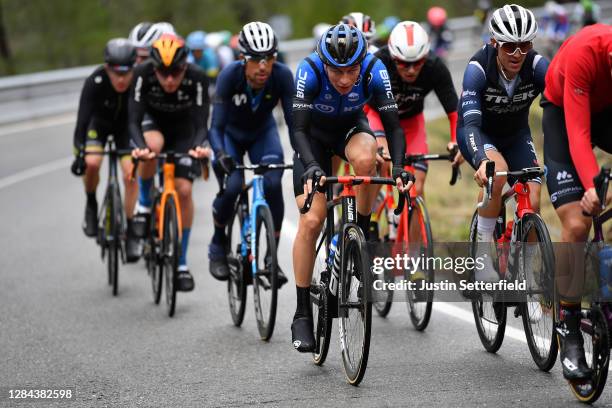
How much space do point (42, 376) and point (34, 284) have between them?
3.71 m

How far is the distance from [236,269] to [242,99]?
1382 mm

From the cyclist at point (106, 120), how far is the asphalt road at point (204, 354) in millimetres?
723

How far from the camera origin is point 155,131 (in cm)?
994

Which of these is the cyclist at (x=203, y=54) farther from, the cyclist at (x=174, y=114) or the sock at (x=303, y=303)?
the sock at (x=303, y=303)

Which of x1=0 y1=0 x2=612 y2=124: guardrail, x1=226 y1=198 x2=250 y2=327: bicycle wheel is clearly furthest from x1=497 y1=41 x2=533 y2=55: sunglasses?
x1=0 y1=0 x2=612 y2=124: guardrail

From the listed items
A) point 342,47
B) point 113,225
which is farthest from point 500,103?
point 113,225

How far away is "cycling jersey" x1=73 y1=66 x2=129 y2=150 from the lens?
1032 cm

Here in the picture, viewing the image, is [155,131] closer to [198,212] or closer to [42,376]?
[42,376]

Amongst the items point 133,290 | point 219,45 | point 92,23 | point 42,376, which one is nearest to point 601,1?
point 92,23

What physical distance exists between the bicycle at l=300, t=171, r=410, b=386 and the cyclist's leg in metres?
0.98

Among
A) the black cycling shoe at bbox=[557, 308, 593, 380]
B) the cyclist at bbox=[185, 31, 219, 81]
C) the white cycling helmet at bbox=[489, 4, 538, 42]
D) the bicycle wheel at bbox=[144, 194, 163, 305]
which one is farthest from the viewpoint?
the cyclist at bbox=[185, 31, 219, 81]

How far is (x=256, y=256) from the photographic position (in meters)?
8.14

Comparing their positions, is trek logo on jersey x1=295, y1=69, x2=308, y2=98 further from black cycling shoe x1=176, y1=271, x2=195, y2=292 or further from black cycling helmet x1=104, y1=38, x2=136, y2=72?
black cycling helmet x1=104, y1=38, x2=136, y2=72

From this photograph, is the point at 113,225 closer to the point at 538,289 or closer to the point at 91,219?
the point at 91,219
